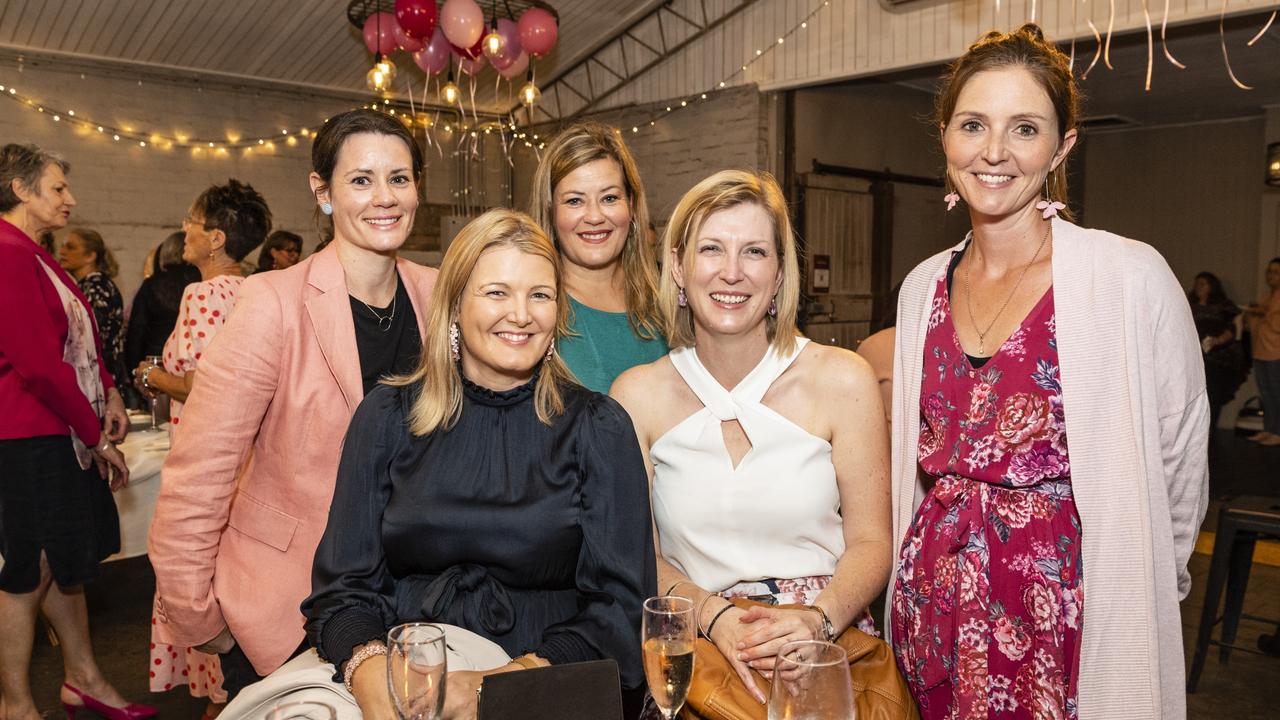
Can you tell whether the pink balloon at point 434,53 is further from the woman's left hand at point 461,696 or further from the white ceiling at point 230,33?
the woman's left hand at point 461,696

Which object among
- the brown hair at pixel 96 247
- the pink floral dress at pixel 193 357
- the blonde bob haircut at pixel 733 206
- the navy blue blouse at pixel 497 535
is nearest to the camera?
the navy blue blouse at pixel 497 535

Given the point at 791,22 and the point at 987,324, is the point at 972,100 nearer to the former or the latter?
the point at 987,324

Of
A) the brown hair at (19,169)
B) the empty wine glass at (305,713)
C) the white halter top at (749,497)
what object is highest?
the brown hair at (19,169)

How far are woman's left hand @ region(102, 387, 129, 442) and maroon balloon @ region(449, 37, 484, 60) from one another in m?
5.12

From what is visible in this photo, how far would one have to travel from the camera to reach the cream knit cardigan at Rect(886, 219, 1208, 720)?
169 centimetres

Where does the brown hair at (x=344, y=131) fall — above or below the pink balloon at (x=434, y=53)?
below

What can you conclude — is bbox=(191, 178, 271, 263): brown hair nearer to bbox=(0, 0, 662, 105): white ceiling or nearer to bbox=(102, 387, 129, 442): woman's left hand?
bbox=(102, 387, 129, 442): woman's left hand

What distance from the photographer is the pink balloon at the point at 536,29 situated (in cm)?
827

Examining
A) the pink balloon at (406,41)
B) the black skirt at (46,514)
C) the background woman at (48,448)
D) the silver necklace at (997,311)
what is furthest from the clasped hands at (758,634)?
the pink balloon at (406,41)

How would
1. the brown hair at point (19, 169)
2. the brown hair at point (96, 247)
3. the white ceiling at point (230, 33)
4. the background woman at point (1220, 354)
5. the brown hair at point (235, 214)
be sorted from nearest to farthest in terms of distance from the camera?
the brown hair at point (19, 169) < the brown hair at point (235, 214) < the brown hair at point (96, 247) < the white ceiling at point (230, 33) < the background woman at point (1220, 354)

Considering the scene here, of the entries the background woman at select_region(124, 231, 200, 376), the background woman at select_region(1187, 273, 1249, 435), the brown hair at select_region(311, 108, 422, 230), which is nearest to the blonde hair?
the brown hair at select_region(311, 108, 422, 230)

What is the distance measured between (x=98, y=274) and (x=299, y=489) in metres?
4.66

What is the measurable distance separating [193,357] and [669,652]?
271 centimetres

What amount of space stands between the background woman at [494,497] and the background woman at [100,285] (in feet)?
15.1
